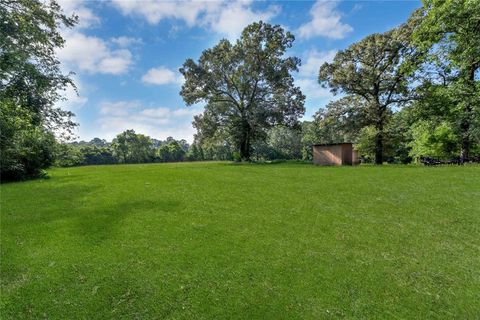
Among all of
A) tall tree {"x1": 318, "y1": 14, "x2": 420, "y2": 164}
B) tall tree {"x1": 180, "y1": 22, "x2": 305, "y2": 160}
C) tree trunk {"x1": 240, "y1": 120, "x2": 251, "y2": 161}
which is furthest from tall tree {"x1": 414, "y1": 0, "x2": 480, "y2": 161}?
tree trunk {"x1": 240, "y1": 120, "x2": 251, "y2": 161}

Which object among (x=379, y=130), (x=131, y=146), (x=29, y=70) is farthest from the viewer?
(x=131, y=146)

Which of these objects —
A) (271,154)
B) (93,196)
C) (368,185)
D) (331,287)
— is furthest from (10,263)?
(271,154)

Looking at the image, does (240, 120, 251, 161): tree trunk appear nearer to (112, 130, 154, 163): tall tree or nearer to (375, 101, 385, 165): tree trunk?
(375, 101, 385, 165): tree trunk

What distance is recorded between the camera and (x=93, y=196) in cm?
964

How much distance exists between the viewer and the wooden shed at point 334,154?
858 inches

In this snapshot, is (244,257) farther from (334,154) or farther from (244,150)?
(244,150)

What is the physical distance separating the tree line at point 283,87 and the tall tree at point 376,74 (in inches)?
3.3

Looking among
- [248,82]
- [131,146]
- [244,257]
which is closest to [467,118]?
[248,82]

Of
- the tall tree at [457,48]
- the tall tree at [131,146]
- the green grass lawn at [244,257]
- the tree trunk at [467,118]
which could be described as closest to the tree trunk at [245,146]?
the tall tree at [457,48]

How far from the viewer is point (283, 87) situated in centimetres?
2802

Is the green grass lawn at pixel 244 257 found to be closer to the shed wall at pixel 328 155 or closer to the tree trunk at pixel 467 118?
the tree trunk at pixel 467 118

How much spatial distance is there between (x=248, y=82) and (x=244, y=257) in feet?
84.2

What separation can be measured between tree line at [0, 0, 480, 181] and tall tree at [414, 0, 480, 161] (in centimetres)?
6

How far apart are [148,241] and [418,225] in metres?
6.67
